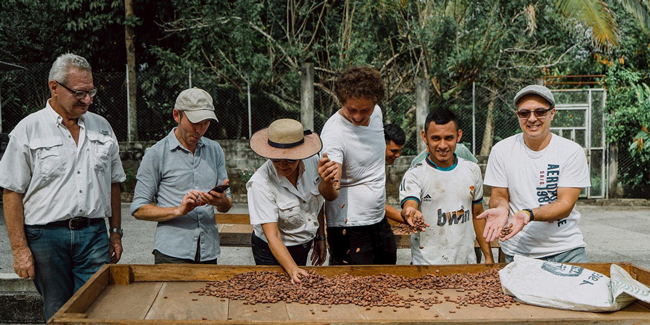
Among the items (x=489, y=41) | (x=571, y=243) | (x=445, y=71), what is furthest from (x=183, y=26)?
(x=571, y=243)

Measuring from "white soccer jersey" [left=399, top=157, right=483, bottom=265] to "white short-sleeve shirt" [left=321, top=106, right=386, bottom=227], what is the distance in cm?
21

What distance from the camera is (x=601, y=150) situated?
1284cm

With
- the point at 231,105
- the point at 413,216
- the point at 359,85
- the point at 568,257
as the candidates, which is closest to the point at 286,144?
the point at 359,85

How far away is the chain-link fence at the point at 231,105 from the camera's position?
1207 centimetres

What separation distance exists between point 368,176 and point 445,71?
9537 millimetres

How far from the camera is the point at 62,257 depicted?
332cm

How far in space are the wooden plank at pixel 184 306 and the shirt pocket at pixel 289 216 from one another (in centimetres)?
56

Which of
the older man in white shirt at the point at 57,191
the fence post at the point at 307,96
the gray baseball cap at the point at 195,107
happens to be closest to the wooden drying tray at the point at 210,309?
the older man in white shirt at the point at 57,191

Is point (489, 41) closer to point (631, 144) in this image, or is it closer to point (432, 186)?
point (631, 144)

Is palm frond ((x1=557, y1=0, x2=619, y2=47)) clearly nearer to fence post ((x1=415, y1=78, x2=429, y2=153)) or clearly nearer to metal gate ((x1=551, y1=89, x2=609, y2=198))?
metal gate ((x1=551, y1=89, x2=609, y2=198))

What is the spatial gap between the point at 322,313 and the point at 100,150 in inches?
70.8

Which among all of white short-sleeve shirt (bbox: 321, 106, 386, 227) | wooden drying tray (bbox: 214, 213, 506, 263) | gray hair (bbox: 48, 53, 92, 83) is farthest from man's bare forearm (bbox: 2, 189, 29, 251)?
wooden drying tray (bbox: 214, 213, 506, 263)

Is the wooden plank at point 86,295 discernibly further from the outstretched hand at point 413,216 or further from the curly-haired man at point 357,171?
the outstretched hand at point 413,216

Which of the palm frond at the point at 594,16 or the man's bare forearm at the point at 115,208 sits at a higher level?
the palm frond at the point at 594,16
